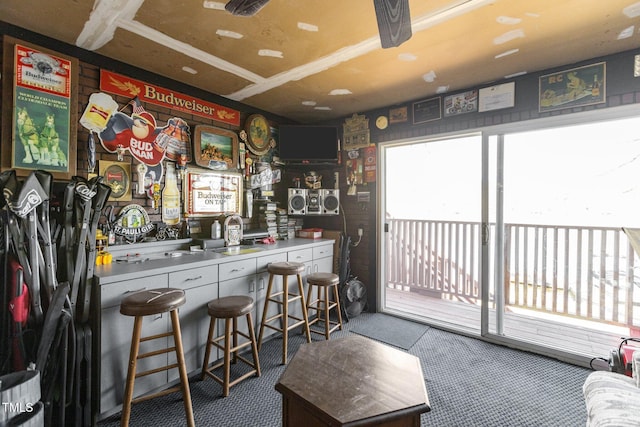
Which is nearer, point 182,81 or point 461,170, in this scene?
point 182,81

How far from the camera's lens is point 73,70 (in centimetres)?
212

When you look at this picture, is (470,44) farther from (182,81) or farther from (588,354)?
(588,354)

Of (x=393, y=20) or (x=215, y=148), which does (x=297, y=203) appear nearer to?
(x=215, y=148)

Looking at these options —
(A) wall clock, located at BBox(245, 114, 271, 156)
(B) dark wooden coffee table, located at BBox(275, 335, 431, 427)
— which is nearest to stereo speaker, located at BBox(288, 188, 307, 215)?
(A) wall clock, located at BBox(245, 114, 271, 156)

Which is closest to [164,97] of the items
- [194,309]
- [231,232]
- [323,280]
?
[231,232]

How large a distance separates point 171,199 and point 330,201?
1.87 metres

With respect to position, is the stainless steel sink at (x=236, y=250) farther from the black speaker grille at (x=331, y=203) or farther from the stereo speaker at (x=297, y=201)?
the black speaker grille at (x=331, y=203)

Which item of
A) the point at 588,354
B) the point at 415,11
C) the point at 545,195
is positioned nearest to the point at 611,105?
the point at 545,195

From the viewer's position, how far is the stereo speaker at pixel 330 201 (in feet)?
12.3

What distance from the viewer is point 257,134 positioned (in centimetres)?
349

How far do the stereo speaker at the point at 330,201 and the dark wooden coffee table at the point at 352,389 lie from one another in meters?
2.27

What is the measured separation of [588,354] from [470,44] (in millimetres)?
2801

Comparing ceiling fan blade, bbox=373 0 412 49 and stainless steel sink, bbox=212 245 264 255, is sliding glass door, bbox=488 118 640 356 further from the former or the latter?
stainless steel sink, bbox=212 245 264 255

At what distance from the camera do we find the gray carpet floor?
71.7 inches
